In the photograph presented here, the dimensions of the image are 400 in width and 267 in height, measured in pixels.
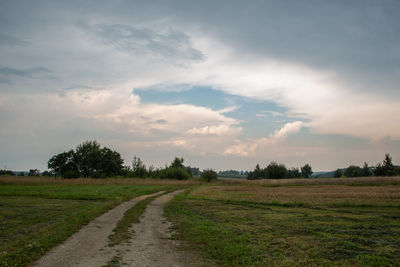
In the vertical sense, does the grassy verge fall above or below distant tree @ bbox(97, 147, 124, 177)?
below

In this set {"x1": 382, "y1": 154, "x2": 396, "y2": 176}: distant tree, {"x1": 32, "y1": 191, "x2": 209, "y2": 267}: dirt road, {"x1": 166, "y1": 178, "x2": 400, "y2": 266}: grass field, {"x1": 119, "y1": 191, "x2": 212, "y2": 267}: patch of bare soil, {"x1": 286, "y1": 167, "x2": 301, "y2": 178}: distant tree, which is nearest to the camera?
{"x1": 32, "y1": 191, "x2": 209, "y2": 267}: dirt road

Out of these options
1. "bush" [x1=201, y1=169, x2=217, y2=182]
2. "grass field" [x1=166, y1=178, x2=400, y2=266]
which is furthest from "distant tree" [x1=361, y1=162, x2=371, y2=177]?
"grass field" [x1=166, y1=178, x2=400, y2=266]

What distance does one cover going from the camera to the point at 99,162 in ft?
299

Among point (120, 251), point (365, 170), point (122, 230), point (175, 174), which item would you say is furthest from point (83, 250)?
point (365, 170)

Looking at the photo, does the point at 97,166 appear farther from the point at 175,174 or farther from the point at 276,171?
the point at 276,171

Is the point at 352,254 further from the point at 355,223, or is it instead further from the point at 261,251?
the point at 355,223

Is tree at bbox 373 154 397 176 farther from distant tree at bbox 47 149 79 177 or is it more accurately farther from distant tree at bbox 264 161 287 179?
distant tree at bbox 47 149 79 177

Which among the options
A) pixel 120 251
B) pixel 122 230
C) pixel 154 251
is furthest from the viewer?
pixel 122 230

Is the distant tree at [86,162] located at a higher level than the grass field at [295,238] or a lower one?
higher

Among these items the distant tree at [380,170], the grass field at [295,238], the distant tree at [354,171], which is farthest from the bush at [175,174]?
the distant tree at [354,171]

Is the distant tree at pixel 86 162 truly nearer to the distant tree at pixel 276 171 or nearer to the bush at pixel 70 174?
the bush at pixel 70 174

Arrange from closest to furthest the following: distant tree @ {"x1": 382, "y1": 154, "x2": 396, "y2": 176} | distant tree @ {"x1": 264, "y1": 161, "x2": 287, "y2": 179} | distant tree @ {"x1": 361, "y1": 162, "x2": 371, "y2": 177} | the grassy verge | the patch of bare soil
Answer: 1. the patch of bare soil
2. the grassy verge
3. distant tree @ {"x1": 382, "y1": 154, "x2": 396, "y2": 176}
4. distant tree @ {"x1": 264, "y1": 161, "x2": 287, "y2": 179}
5. distant tree @ {"x1": 361, "y1": 162, "x2": 371, "y2": 177}

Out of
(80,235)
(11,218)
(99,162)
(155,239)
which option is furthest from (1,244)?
(99,162)

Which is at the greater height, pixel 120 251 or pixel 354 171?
pixel 120 251
